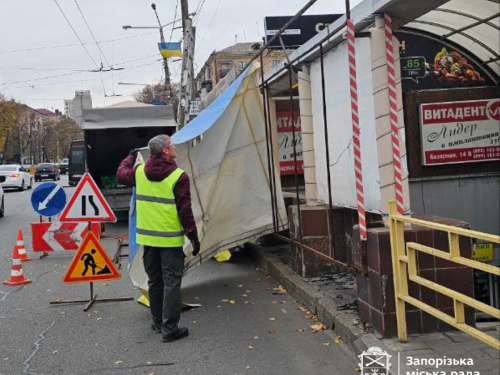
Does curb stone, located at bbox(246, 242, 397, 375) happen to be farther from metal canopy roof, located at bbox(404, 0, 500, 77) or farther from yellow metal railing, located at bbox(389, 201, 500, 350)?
metal canopy roof, located at bbox(404, 0, 500, 77)

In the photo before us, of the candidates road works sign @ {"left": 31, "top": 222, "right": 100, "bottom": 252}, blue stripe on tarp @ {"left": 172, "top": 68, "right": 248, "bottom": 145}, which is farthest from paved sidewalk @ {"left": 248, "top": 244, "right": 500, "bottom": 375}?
road works sign @ {"left": 31, "top": 222, "right": 100, "bottom": 252}

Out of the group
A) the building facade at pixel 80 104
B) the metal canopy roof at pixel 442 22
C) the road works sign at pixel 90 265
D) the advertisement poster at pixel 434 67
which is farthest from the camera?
the building facade at pixel 80 104

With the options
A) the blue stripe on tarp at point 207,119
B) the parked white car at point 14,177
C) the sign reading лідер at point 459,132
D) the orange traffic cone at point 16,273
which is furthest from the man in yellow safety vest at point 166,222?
the parked white car at point 14,177

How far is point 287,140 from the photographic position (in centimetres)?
1008

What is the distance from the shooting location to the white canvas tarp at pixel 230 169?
7.04 meters

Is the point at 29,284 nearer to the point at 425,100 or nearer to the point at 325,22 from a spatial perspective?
the point at 425,100

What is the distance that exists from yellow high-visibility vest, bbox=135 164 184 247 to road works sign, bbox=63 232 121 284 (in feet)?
5.39

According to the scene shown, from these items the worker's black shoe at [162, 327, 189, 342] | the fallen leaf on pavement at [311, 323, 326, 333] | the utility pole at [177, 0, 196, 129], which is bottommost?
the fallen leaf on pavement at [311, 323, 326, 333]

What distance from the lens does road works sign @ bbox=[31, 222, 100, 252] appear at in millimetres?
9375

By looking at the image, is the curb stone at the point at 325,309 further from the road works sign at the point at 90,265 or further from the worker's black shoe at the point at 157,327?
the road works sign at the point at 90,265

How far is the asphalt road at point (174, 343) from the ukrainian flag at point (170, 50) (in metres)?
13.3

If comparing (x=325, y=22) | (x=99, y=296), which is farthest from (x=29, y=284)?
(x=325, y=22)

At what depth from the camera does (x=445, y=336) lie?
4559mm

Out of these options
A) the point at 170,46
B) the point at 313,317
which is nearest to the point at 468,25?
the point at 313,317
